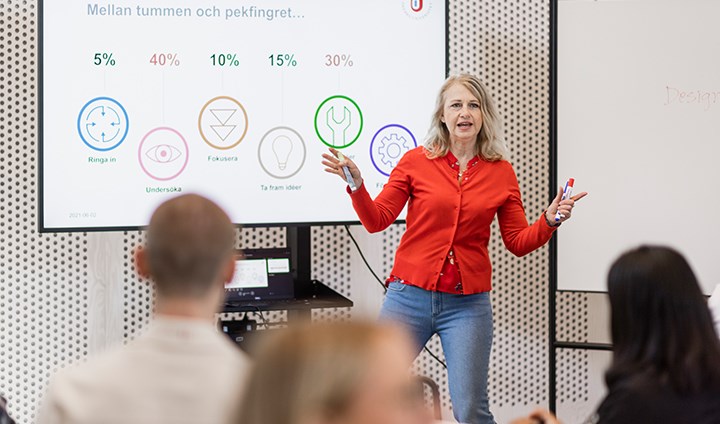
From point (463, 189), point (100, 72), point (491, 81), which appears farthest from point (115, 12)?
point (491, 81)

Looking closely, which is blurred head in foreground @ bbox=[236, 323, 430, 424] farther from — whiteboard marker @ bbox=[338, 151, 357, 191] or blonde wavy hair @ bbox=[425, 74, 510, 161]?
blonde wavy hair @ bbox=[425, 74, 510, 161]

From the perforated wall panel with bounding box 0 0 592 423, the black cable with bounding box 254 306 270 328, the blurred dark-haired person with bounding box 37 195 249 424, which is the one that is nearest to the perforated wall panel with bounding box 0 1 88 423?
the perforated wall panel with bounding box 0 0 592 423

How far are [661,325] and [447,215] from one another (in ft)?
5.26

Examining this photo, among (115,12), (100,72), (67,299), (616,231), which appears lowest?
(67,299)

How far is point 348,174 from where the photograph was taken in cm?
312

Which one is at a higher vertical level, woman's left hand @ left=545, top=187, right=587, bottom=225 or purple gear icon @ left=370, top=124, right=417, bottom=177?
purple gear icon @ left=370, top=124, right=417, bottom=177

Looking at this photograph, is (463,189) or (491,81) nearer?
(463,189)

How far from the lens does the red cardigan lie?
318 cm

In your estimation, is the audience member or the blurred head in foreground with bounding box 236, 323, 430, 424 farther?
the audience member

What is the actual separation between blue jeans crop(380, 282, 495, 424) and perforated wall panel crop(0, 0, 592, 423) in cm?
89

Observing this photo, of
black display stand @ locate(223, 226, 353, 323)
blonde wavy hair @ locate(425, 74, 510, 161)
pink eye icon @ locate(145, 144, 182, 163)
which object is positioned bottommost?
black display stand @ locate(223, 226, 353, 323)

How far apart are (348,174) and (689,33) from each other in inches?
64.7

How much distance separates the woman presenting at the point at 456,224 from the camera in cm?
316

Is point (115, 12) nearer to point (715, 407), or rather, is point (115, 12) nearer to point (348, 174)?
point (348, 174)
